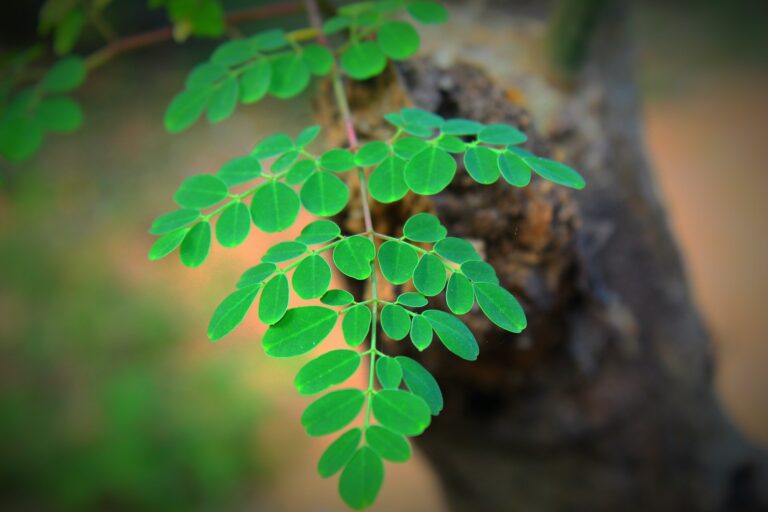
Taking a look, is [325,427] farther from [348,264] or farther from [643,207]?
[643,207]

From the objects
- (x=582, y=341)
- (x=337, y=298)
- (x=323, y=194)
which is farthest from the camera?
(x=582, y=341)

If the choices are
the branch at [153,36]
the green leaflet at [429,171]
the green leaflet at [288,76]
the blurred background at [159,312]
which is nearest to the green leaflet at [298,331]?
the green leaflet at [429,171]

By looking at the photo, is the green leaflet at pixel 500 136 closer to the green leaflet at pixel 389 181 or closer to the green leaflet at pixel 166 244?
the green leaflet at pixel 389 181

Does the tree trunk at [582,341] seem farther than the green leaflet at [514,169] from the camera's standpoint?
Yes

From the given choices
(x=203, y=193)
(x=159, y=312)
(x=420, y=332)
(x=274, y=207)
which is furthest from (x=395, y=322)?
(x=159, y=312)

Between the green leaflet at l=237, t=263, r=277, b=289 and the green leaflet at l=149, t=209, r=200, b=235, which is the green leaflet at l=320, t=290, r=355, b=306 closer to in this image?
the green leaflet at l=237, t=263, r=277, b=289

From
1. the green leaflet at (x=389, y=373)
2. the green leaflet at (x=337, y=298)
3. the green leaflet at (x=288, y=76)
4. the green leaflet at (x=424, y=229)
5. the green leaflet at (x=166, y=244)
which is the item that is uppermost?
the green leaflet at (x=288, y=76)

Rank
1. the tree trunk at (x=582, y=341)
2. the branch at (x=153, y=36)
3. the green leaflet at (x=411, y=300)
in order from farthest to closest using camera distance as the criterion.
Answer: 1. the branch at (x=153, y=36)
2. the tree trunk at (x=582, y=341)
3. the green leaflet at (x=411, y=300)

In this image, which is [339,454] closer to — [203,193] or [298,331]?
[298,331]
